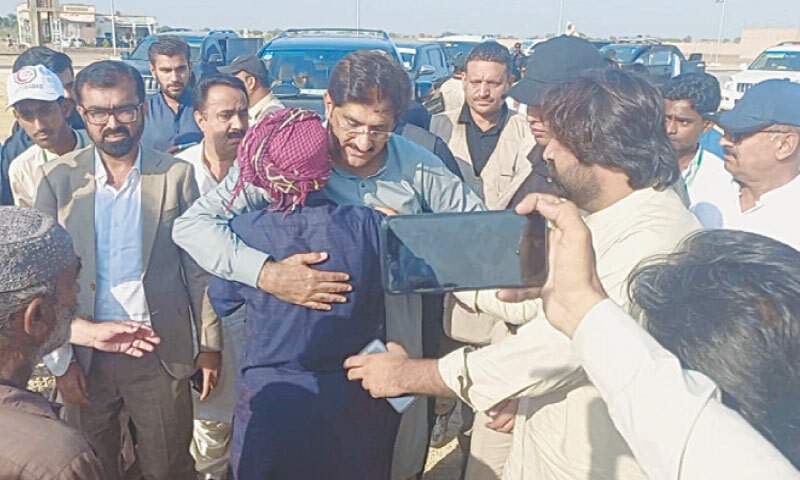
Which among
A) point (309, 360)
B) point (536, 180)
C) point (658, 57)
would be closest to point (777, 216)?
point (536, 180)

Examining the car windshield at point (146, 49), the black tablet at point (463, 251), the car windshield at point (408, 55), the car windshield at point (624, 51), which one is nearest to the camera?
the black tablet at point (463, 251)

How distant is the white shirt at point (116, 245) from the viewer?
9.37 feet

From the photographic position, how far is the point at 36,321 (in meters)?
1.56

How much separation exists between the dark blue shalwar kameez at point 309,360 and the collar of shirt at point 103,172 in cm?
94

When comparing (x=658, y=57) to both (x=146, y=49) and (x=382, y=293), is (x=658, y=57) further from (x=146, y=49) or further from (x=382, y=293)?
(x=382, y=293)

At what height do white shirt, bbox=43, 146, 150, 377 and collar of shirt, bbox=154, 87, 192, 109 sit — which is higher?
collar of shirt, bbox=154, 87, 192, 109

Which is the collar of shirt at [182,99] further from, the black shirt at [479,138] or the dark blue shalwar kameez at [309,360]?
the dark blue shalwar kameez at [309,360]

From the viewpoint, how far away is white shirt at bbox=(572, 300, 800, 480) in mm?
1004

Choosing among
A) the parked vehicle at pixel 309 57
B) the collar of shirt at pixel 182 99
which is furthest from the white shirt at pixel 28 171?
the parked vehicle at pixel 309 57

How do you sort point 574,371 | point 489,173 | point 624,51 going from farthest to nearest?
point 624,51
point 489,173
point 574,371

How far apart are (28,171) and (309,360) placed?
6.60 feet

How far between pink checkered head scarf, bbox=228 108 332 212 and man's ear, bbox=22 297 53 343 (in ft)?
2.31

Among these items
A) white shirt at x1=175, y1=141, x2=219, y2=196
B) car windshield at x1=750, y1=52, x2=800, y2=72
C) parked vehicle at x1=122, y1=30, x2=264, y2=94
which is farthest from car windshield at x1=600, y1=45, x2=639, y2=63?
white shirt at x1=175, y1=141, x2=219, y2=196

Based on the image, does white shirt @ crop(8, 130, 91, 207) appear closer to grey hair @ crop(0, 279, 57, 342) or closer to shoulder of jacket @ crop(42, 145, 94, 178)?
shoulder of jacket @ crop(42, 145, 94, 178)
